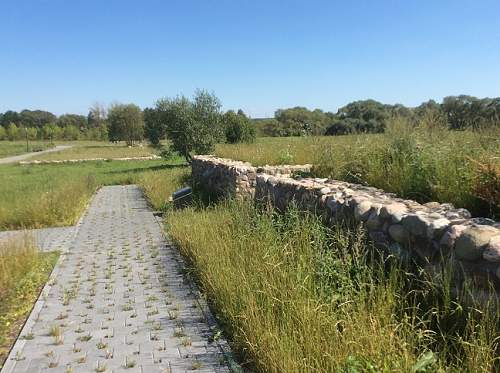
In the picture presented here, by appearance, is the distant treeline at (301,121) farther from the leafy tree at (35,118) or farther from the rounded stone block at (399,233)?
the leafy tree at (35,118)

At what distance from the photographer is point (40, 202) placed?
13.8 metres

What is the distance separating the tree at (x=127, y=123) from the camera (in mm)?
82125

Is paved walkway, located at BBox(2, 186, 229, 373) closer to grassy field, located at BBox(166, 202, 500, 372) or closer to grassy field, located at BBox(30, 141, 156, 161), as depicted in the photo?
grassy field, located at BBox(166, 202, 500, 372)

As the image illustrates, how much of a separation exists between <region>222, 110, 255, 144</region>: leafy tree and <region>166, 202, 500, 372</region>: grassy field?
29506 millimetres

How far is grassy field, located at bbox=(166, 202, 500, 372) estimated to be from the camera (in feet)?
10.3

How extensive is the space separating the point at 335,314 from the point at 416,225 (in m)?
1.15

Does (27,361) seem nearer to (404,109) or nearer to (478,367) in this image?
(478,367)

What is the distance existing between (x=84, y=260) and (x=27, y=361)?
14.3 ft

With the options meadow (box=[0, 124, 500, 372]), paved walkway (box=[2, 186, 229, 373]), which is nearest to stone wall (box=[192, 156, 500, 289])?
meadow (box=[0, 124, 500, 372])

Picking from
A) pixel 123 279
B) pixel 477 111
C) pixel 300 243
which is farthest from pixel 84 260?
pixel 477 111

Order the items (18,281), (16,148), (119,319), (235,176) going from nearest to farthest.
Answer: (119,319) < (18,281) < (235,176) < (16,148)

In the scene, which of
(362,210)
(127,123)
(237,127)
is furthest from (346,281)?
(127,123)

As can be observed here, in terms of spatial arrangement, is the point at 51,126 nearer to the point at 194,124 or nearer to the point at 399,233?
the point at 194,124

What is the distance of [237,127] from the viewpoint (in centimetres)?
3769
